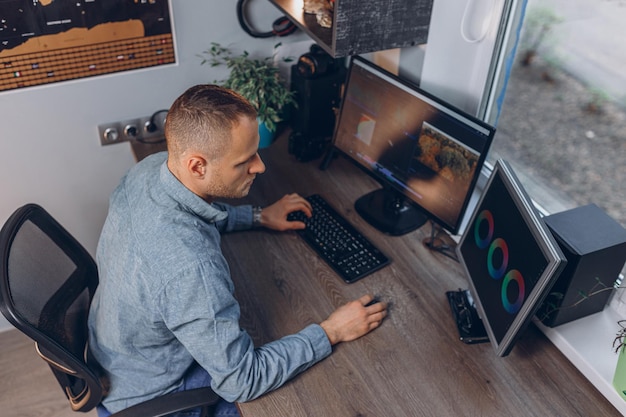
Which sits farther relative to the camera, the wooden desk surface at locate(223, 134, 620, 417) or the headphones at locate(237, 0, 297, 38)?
the headphones at locate(237, 0, 297, 38)

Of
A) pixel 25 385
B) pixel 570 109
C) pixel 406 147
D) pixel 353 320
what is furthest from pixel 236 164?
pixel 570 109

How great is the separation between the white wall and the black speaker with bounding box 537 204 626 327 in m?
1.36

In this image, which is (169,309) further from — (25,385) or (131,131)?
(25,385)

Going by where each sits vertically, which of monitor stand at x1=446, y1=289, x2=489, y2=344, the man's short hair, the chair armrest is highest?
the man's short hair

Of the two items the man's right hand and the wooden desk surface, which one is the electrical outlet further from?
the man's right hand

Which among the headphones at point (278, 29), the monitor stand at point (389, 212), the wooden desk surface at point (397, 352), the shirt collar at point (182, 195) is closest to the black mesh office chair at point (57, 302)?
the wooden desk surface at point (397, 352)

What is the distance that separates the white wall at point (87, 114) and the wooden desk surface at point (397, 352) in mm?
768

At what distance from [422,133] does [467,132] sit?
169mm

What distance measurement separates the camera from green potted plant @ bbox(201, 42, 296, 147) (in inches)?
82.0

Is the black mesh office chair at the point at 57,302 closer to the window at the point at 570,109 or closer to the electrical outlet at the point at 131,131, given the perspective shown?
the electrical outlet at the point at 131,131

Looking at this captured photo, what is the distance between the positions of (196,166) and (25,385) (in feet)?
4.91

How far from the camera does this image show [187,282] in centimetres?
124

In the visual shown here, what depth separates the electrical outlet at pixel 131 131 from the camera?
218 cm

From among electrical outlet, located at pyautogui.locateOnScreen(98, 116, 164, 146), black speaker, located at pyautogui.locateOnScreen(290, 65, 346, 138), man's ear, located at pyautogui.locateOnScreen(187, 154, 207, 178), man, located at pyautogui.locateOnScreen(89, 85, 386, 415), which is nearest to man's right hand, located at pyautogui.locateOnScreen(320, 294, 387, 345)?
man, located at pyautogui.locateOnScreen(89, 85, 386, 415)
